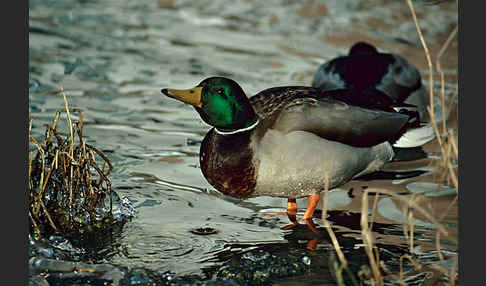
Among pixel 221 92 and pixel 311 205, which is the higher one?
pixel 221 92

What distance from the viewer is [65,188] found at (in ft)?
14.0

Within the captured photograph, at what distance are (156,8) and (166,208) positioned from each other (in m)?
6.43

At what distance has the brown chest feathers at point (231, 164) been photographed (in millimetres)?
4316

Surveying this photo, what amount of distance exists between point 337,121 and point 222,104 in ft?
2.34

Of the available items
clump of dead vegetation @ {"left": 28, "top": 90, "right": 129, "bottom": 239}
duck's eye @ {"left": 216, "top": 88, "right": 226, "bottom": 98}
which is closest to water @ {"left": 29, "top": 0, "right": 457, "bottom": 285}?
clump of dead vegetation @ {"left": 28, "top": 90, "right": 129, "bottom": 239}

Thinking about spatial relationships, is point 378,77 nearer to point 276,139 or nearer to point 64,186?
point 276,139

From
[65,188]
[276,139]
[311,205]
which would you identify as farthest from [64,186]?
[311,205]

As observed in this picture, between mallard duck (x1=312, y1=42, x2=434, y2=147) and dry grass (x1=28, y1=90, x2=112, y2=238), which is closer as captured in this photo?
dry grass (x1=28, y1=90, x2=112, y2=238)

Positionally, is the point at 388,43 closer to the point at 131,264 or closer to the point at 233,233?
the point at 233,233

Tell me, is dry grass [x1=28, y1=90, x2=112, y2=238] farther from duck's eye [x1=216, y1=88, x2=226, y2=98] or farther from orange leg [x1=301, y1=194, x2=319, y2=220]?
orange leg [x1=301, y1=194, x2=319, y2=220]

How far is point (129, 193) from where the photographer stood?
5.06m

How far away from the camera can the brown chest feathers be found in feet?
14.2

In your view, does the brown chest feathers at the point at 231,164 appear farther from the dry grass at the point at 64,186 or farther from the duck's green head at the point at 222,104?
the dry grass at the point at 64,186

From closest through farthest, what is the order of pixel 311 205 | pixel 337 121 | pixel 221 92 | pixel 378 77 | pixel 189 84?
pixel 221 92
pixel 337 121
pixel 311 205
pixel 378 77
pixel 189 84
